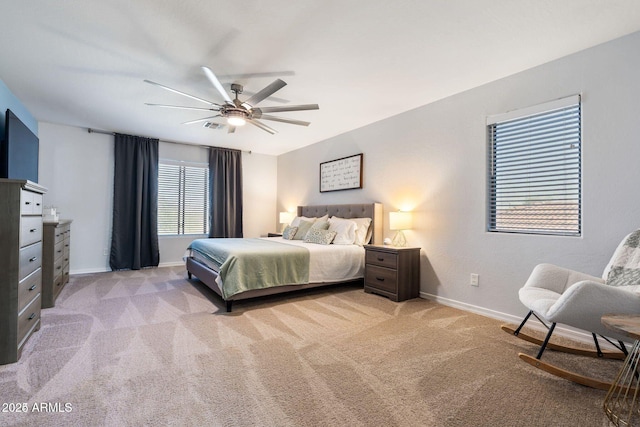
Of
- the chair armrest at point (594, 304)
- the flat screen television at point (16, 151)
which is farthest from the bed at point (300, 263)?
the chair armrest at point (594, 304)

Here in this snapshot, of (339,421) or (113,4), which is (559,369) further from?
(113,4)

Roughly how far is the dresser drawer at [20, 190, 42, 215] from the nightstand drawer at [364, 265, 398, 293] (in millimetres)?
3384

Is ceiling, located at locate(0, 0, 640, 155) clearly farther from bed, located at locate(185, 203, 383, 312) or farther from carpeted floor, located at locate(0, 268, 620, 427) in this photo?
carpeted floor, located at locate(0, 268, 620, 427)

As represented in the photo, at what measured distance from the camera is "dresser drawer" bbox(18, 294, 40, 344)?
203 cm

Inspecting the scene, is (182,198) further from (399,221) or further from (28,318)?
(399,221)

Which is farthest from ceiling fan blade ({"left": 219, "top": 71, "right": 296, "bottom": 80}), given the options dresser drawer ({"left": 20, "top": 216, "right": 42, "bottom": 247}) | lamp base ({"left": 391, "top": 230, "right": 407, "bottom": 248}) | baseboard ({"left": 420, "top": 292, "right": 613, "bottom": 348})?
baseboard ({"left": 420, "top": 292, "right": 613, "bottom": 348})

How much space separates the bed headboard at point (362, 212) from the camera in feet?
13.9

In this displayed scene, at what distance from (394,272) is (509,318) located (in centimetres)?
120

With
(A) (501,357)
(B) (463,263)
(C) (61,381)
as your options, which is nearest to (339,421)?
(A) (501,357)

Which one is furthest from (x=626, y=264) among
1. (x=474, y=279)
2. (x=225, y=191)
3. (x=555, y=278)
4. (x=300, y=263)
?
(x=225, y=191)

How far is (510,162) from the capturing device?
2.94 m

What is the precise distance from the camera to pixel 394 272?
11.4ft

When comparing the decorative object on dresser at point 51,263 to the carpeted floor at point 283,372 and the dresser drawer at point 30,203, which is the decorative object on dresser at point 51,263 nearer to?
the carpeted floor at point 283,372

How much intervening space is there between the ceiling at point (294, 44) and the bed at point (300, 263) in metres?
1.81
